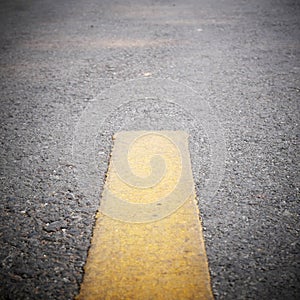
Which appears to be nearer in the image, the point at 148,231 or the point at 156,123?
the point at 148,231

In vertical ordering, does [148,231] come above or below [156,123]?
below

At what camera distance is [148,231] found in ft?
5.95

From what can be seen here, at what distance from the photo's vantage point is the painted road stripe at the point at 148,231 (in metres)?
1.53

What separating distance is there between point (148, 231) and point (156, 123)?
3.71 feet

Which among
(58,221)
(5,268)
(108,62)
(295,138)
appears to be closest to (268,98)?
(295,138)

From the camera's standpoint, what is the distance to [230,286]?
4.88ft

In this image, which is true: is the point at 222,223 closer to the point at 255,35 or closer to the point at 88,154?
the point at 88,154

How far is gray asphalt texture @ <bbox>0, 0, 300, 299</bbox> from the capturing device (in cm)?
161

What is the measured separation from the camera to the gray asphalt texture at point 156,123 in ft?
5.27

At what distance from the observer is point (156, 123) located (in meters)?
2.67

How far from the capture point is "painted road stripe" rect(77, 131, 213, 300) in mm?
1525

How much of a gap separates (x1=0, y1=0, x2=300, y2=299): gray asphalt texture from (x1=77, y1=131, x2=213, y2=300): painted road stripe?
0.08 meters

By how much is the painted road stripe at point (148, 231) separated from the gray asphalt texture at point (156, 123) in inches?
3.1

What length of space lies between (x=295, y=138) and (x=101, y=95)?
1873mm
